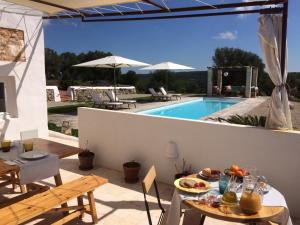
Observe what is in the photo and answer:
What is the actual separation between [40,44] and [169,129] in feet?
17.3

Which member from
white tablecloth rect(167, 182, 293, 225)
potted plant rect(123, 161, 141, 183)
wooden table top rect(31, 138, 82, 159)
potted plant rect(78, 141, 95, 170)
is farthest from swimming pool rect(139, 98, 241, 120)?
white tablecloth rect(167, 182, 293, 225)

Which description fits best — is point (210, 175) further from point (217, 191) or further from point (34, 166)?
point (34, 166)

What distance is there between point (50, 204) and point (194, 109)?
1416 cm

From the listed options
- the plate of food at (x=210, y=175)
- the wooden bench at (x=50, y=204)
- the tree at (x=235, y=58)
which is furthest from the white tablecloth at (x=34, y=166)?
A: the tree at (x=235, y=58)

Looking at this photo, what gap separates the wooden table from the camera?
7.63 feet

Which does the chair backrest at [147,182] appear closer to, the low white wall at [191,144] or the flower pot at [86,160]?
the low white wall at [191,144]

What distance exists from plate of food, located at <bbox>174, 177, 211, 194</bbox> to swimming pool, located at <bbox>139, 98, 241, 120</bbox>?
1069cm

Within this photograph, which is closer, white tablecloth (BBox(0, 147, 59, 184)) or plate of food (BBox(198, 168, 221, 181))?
plate of food (BBox(198, 168, 221, 181))

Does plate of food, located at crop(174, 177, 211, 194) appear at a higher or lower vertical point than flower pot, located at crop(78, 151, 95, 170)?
higher

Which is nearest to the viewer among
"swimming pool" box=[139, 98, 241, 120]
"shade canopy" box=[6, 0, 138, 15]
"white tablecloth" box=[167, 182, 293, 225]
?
"white tablecloth" box=[167, 182, 293, 225]

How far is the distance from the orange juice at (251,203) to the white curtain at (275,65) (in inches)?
83.3

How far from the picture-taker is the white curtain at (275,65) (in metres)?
4.13

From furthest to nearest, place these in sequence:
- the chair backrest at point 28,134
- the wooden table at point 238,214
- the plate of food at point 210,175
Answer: the chair backrest at point 28,134
the plate of food at point 210,175
the wooden table at point 238,214

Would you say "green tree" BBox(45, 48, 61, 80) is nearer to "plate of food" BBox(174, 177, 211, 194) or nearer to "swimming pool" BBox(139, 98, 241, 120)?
"swimming pool" BBox(139, 98, 241, 120)
